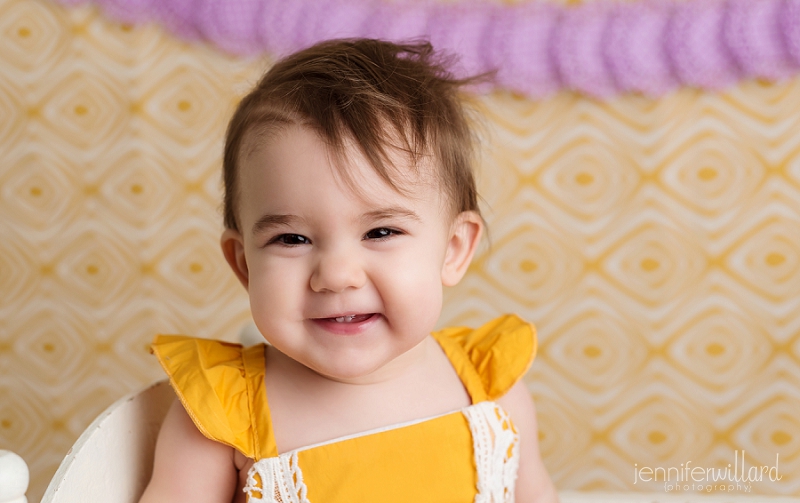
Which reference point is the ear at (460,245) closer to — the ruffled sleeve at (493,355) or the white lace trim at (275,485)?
the ruffled sleeve at (493,355)

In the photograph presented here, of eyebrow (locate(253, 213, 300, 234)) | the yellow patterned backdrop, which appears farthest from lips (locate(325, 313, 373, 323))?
the yellow patterned backdrop

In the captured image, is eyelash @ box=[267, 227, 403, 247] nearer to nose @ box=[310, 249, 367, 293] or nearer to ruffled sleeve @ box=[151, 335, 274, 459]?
nose @ box=[310, 249, 367, 293]

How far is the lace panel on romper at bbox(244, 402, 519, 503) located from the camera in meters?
0.77

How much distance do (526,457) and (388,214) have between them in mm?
378

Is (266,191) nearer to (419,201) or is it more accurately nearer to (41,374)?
(419,201)

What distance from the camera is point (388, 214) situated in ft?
2.43

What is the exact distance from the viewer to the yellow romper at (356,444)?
2.52ft

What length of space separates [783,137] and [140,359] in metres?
1.17

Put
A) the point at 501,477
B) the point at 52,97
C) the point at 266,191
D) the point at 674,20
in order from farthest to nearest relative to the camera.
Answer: the point at 52,97
the point at 674,20
the point at 501,477
the point at 266,191

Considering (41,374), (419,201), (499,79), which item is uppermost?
(499,79)

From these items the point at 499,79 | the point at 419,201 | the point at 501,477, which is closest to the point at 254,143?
the point at 419,201

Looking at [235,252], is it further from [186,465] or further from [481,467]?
[481,467]

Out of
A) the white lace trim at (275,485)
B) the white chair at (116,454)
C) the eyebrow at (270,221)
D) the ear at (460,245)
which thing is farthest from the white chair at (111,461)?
the ear at (460,245)

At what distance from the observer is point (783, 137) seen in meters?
1.21
